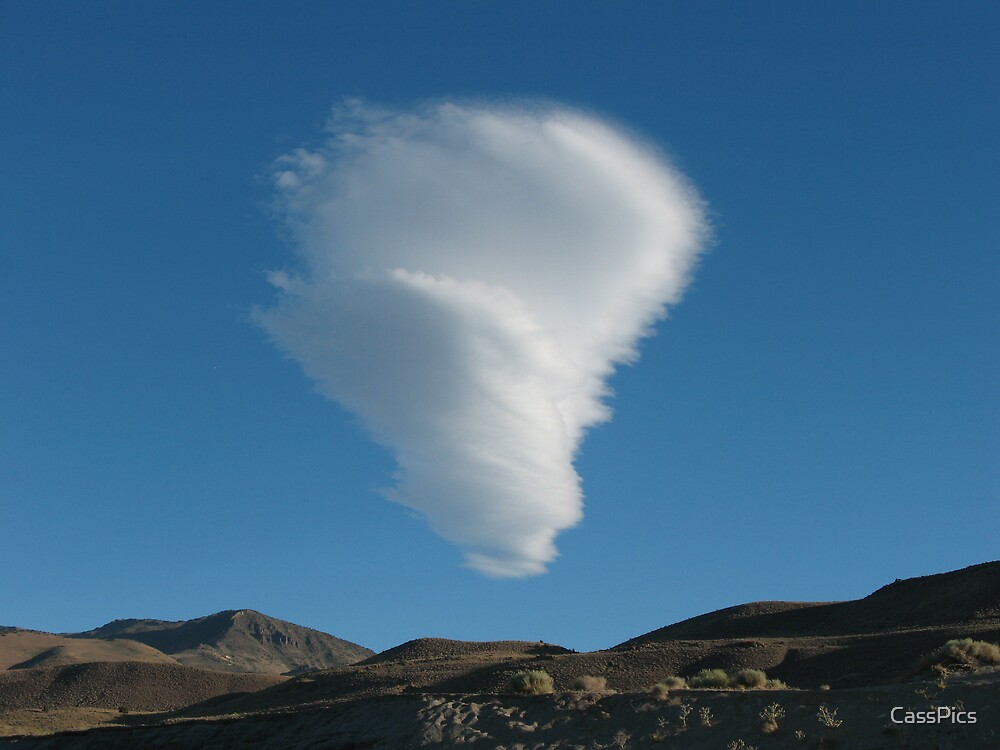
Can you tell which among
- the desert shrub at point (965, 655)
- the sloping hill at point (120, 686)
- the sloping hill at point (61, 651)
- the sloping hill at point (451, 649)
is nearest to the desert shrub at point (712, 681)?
the desert shrub at point (965, 655)

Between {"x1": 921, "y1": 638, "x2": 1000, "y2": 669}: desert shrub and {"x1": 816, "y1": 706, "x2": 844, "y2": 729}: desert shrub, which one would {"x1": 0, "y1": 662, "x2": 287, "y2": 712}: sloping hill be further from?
{"x1": 816, "y1": 706, "x2": 844, "y2": 729}: desert shrub

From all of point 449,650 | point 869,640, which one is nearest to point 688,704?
point 869,640

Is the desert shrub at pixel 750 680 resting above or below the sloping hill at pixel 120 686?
below

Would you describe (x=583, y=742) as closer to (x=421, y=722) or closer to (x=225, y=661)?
(x=421, y=722)

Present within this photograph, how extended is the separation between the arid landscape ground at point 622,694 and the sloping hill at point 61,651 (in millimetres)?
44821

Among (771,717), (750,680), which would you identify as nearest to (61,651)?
(750,680)

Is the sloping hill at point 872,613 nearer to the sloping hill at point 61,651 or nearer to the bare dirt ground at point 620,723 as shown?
the bare dirt ground at point 620,723

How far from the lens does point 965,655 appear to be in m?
39.2

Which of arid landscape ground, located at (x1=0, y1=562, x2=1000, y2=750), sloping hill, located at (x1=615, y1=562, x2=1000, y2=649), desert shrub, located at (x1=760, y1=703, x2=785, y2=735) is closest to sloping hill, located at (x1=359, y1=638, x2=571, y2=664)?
arid landscape ground, located at (x1=0, y1=562, x2=1000, y2=750)

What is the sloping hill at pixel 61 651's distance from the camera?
458 ft

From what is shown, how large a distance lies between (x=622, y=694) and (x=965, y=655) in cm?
1805

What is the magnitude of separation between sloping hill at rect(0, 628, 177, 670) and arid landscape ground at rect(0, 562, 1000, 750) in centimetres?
4482

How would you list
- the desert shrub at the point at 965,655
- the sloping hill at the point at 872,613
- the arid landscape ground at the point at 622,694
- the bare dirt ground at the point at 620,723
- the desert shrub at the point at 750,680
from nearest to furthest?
the bare dirt ground at the point at 620,723
the arid landscape ground at the point at 622,694
the desert shrub at the point at 965,655
the desert shrub at the point at 750,680
the sloping hill at the point at 872,613

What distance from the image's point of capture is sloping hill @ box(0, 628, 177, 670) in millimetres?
139750
